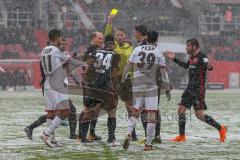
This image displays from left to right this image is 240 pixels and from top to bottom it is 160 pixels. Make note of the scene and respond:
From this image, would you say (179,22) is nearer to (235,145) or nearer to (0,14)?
(0,14)

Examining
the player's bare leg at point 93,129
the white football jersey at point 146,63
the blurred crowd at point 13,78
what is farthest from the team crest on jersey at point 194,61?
the blurred crowd at point 13,78

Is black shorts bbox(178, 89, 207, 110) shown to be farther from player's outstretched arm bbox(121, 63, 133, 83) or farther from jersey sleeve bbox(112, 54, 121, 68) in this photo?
jersey sleeve bbox(112, 54, 121, 68)

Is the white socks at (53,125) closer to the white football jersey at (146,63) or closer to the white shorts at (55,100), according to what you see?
the white shorts at (55,100)

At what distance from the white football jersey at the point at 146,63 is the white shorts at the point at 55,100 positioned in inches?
45.8

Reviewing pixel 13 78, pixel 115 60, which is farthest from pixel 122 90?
pixel 13 78

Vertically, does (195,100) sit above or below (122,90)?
below

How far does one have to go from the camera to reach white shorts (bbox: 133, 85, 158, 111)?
9.25 m

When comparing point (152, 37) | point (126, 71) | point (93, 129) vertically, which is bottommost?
point (93, 129)

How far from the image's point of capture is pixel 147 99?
9.27 metres

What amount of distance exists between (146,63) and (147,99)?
22.1 inches

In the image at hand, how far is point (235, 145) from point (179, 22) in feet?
109

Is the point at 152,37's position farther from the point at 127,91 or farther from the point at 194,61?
the point at 194,61

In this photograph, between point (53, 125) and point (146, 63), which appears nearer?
point (146, 63)

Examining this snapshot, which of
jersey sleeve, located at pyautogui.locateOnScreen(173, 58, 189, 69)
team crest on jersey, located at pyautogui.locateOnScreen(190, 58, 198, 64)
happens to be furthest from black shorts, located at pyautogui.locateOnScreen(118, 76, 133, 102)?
team crest on jersey, located at pyautogui.locateOnScreen(190, 58, 198, 64)
